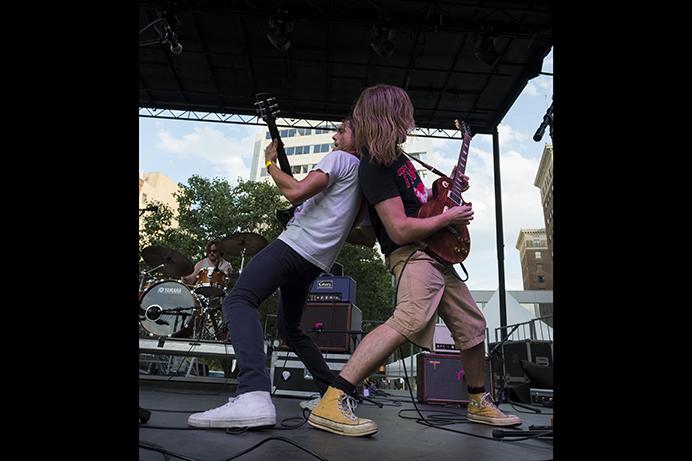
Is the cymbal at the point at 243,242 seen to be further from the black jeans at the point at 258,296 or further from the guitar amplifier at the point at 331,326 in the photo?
the black jeans at the point at 258,296

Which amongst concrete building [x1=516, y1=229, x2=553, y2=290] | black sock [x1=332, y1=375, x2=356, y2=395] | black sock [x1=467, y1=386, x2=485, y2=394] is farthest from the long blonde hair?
concrete building [x1=516, y1=229, x2=553, y2=290]

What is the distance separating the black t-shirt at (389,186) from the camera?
2566 mm

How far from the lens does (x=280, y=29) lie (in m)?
8.36

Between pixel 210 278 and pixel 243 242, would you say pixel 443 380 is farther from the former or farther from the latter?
pixel 210 278

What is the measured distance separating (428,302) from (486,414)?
917 mm

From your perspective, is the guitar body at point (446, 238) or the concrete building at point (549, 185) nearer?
the concrete building at point (549, 185)

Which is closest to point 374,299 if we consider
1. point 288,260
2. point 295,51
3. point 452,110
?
point 452,110

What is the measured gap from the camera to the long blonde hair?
8.56ft

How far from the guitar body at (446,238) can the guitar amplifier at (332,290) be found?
10.1 feet

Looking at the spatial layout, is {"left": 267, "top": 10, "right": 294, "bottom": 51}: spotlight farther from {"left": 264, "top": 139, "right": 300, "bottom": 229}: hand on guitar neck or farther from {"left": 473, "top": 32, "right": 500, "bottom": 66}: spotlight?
{"left": 264, "top": 139, "right": 300, "bottom": 229}: hand on guitar neck

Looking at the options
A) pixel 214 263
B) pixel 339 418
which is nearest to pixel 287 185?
pixel 339 418

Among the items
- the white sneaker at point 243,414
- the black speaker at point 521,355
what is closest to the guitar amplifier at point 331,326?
the black speaker at point 521,355

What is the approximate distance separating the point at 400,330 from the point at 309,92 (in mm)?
9101
